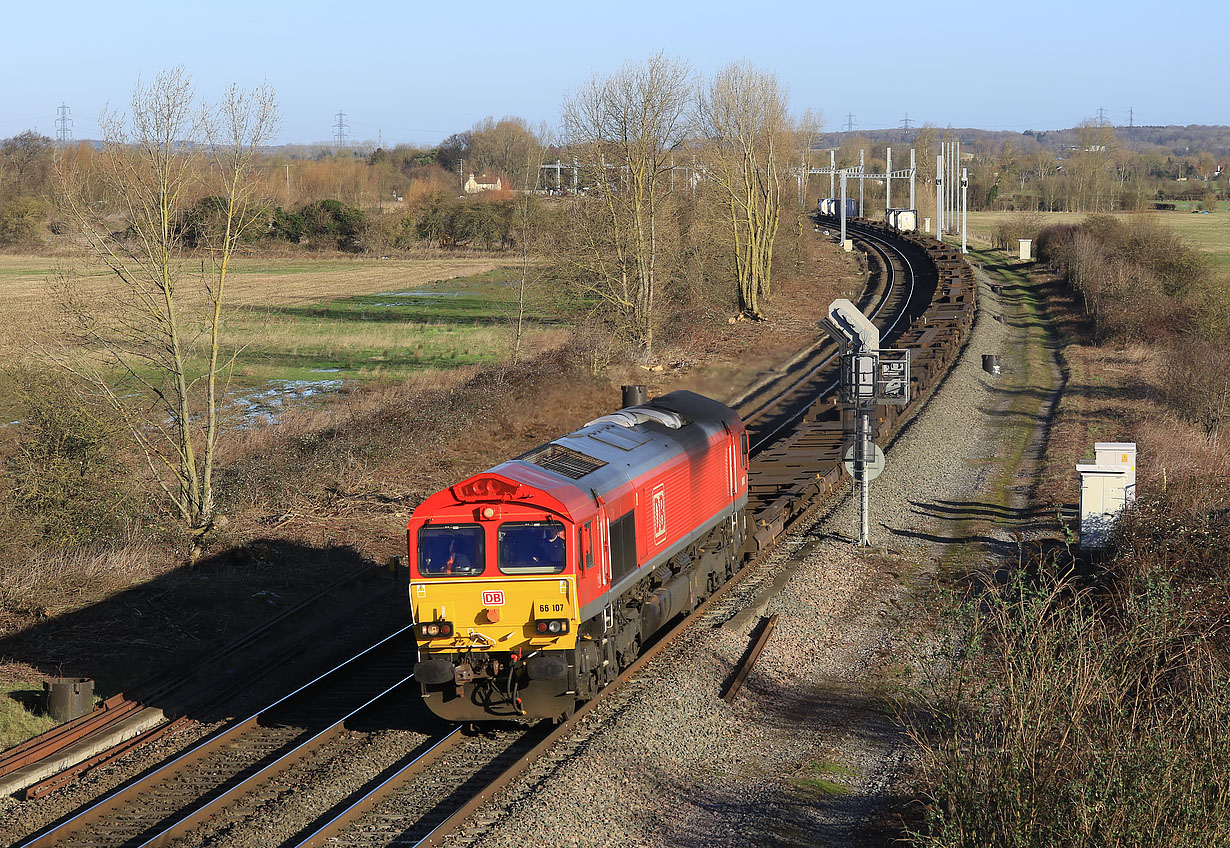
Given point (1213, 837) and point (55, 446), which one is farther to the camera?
point (55, 446)

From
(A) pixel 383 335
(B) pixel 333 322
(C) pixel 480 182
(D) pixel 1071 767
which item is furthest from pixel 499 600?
(C) pixel 480 182

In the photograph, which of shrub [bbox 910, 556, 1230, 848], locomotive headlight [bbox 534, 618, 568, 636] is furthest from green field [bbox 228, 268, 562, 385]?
shrub [bbox 910, 556, 1230, 848]

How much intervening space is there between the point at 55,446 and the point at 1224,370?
29620 mm

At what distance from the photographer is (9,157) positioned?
74.9 metres

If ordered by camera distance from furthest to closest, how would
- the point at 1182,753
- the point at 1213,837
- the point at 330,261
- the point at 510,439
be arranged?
the point at 330,261 < the point at 510,439 < the point at 1182,753 < the point at 1213,837

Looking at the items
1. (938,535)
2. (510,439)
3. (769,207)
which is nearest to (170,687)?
(938,535)

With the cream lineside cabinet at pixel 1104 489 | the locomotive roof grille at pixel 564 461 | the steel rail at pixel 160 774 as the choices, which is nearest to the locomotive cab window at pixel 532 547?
the locomotive roof grille at pixel 564 461

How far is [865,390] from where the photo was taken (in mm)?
23109

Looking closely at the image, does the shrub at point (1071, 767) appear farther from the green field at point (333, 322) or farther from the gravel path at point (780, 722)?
the green field at point (333, 322)

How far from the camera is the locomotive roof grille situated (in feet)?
48.4

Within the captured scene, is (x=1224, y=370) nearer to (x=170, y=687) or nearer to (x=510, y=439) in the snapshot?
(x=510, y=439)

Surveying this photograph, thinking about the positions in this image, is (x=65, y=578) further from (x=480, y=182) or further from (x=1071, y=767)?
(x=480, y=182)

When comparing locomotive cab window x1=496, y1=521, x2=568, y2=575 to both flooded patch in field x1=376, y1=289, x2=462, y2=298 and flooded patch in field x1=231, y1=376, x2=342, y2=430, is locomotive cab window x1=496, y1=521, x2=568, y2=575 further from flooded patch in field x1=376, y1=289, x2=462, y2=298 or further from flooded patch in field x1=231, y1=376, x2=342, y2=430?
flooded patch in field x1=376, y1=289, x2=462, y2=298

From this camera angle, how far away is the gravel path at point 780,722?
1188cm
